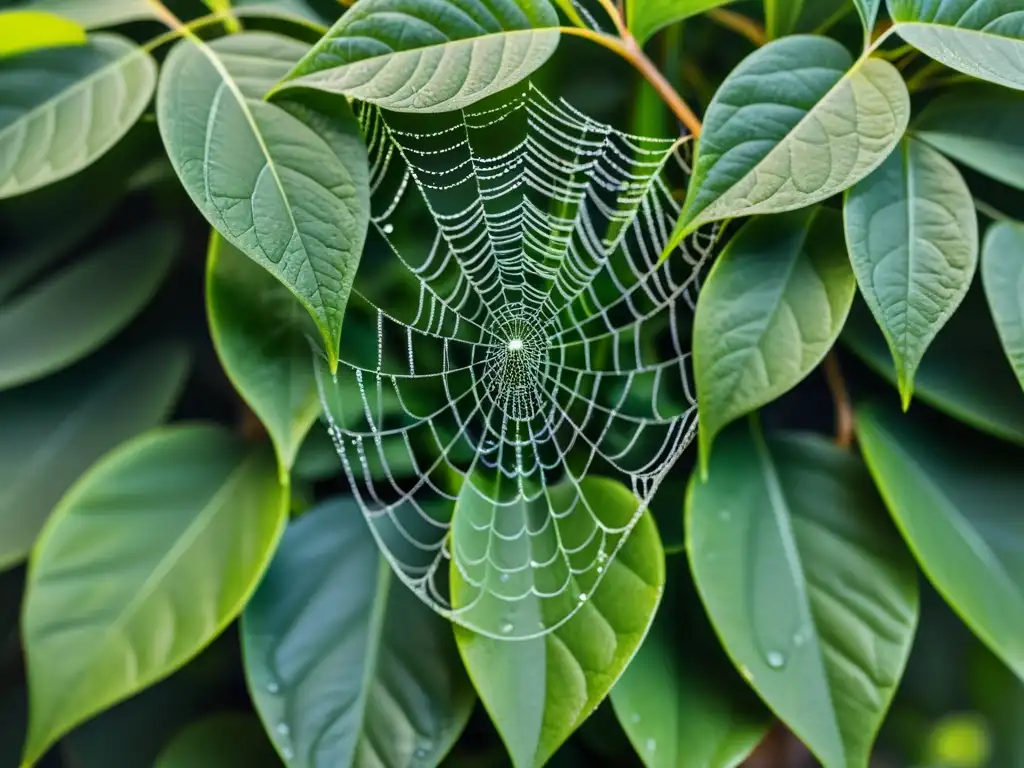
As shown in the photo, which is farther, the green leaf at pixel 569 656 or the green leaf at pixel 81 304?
the green leaf at pixel 81 304

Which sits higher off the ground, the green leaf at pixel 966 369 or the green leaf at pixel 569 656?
the green leaf at pixel 966 369

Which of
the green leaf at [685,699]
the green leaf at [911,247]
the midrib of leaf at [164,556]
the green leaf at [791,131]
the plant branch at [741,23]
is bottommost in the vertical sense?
the green leaf at [685,699]

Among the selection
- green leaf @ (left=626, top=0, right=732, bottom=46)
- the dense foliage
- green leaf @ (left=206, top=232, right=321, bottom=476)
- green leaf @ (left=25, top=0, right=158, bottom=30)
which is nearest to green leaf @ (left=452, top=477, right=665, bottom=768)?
the dense foliage

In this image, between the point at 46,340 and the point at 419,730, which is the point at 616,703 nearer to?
the point at 419,730

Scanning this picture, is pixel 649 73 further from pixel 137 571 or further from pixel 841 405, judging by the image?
pixel 137 571

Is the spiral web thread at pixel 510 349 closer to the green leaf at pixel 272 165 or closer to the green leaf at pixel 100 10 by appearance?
the green leaf at pixel 272 165

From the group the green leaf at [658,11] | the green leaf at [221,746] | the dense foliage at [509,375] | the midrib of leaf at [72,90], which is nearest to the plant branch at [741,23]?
the dense foliage at [509,375]

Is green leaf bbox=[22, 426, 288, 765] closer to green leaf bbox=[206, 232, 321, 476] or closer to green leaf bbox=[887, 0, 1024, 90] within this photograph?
green leaf bbox=[206, 232, 321, 476]
